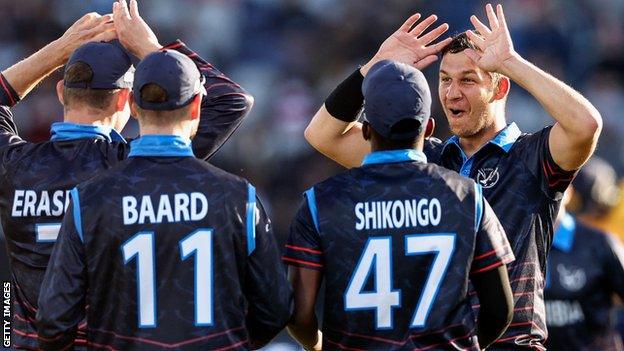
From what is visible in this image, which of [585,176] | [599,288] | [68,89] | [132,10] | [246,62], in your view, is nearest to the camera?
[68,89]

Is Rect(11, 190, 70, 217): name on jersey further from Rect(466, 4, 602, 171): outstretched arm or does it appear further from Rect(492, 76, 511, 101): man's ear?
Rect(492, 76, 511, 101): man's ear

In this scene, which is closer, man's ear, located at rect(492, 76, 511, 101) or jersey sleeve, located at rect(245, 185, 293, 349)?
jersey sleeve, located at rect(245, 185, 293, 349)

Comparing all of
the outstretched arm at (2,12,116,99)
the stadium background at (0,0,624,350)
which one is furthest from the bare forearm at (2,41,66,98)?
the stadium background at (0,0,624,350)

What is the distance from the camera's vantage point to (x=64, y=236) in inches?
186

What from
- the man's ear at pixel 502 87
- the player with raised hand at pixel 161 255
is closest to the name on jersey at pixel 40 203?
the player with raised hand at pixel 161 255

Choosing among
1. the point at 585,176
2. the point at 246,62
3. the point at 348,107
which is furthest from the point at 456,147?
the point at 246,62

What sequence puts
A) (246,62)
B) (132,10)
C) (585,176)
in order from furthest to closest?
(246,62) → (585,176) → (132,10)

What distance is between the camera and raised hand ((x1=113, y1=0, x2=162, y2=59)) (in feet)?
18.7

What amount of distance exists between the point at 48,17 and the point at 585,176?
23.4 ft

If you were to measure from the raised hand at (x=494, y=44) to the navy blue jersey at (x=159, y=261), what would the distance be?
1.48 m

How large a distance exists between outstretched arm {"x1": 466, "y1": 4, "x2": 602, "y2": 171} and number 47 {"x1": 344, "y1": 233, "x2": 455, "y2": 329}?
3.35 feet

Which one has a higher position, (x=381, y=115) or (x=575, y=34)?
(x=575, y=34)

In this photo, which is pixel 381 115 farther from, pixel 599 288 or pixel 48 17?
pixel 48 17

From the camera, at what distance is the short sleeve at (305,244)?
483 centimetres
